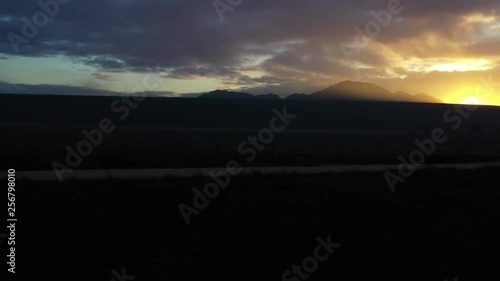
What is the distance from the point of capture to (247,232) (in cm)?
1305

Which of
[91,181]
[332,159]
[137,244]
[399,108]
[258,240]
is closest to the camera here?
[137,244]

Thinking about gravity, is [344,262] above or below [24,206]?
below

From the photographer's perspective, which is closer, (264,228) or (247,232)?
(247,232)

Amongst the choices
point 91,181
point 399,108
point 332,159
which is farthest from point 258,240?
point 399,108

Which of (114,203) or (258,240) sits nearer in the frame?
(258,240)

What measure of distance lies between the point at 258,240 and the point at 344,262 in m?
2.11

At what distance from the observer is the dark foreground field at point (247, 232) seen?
35.7ft

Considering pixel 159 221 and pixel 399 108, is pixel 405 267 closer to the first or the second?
pixel 159 221

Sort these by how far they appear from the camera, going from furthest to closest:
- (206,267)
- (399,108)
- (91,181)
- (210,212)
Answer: (399,108) < (91,181) < (210,212) < (206,267)

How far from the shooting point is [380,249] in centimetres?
1273

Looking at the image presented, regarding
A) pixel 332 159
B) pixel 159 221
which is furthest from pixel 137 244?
pixel 332 159

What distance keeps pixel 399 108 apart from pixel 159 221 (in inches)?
6160

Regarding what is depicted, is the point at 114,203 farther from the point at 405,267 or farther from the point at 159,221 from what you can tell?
the point at 405,267

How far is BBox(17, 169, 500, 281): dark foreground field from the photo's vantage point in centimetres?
1088
